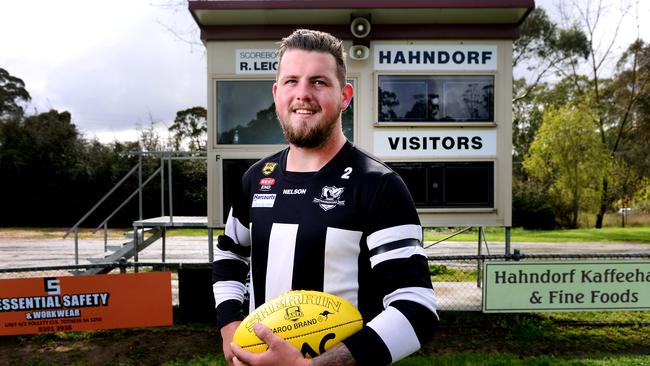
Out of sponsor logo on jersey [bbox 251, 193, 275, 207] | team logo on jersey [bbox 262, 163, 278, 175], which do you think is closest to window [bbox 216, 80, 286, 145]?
team logo on jersey [bbox 262, 163, 278, 175]

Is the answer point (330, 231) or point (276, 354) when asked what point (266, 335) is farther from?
point (330, 231)

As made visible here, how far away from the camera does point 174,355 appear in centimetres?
568

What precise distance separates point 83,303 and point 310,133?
210 inches

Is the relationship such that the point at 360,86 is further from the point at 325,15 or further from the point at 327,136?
the point at 327,136

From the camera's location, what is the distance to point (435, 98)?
6676mm

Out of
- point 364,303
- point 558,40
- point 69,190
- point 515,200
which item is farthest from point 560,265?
point 558,40

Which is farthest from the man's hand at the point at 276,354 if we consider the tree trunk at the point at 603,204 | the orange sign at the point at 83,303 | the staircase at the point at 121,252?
the tree trunk at the point at 603,204

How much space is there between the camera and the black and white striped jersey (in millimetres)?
1513

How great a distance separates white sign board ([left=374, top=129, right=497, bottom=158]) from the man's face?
4970mm

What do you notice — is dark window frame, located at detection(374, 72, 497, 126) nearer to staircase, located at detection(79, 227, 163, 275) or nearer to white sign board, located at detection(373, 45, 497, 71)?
white sign board, located at detection(373, 45, 497, 71)

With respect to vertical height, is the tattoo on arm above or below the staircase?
above

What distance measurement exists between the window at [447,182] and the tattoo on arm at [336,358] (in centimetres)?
530

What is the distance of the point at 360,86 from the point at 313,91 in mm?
5128

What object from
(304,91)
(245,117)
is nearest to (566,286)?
(245,117)
